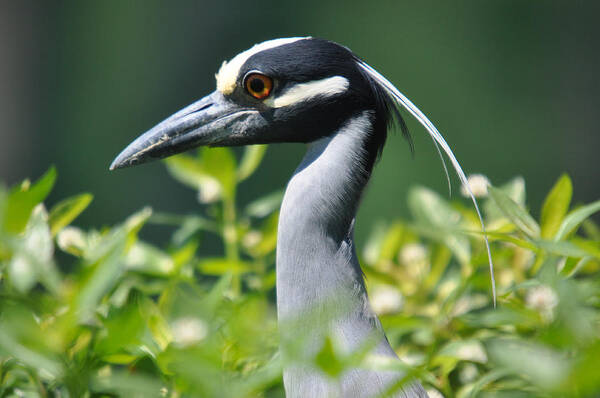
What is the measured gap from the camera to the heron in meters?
1.37

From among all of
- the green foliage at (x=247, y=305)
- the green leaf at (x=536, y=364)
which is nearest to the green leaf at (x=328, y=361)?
the green foliage at (x=247, y=305)

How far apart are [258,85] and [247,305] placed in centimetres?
68

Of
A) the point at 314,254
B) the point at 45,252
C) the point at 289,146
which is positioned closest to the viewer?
the point at 45,252

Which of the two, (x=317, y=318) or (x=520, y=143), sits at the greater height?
(x=317, y=318)

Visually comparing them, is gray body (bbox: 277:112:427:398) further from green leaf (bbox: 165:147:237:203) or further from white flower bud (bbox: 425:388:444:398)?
green leaf (bbox: 165:147:237:203)

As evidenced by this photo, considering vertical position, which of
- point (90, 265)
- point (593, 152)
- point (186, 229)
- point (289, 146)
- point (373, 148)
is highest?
point (90, 265)

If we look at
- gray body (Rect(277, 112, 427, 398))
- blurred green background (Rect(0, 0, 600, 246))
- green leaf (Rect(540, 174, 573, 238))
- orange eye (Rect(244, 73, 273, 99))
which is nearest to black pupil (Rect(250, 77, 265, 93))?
orange eye (Rect(244, 73, 273, 99))

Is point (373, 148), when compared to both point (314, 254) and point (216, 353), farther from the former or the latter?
point (216, 353)

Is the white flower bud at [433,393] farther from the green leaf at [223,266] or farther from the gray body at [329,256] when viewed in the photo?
the green leaf at [223,266]

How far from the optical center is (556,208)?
1397 millimetres

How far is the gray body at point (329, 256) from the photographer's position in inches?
49.7

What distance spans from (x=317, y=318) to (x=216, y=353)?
0.13 metres

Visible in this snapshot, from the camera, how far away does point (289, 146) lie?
519cm

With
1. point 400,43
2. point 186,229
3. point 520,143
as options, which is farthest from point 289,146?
point 186,229
